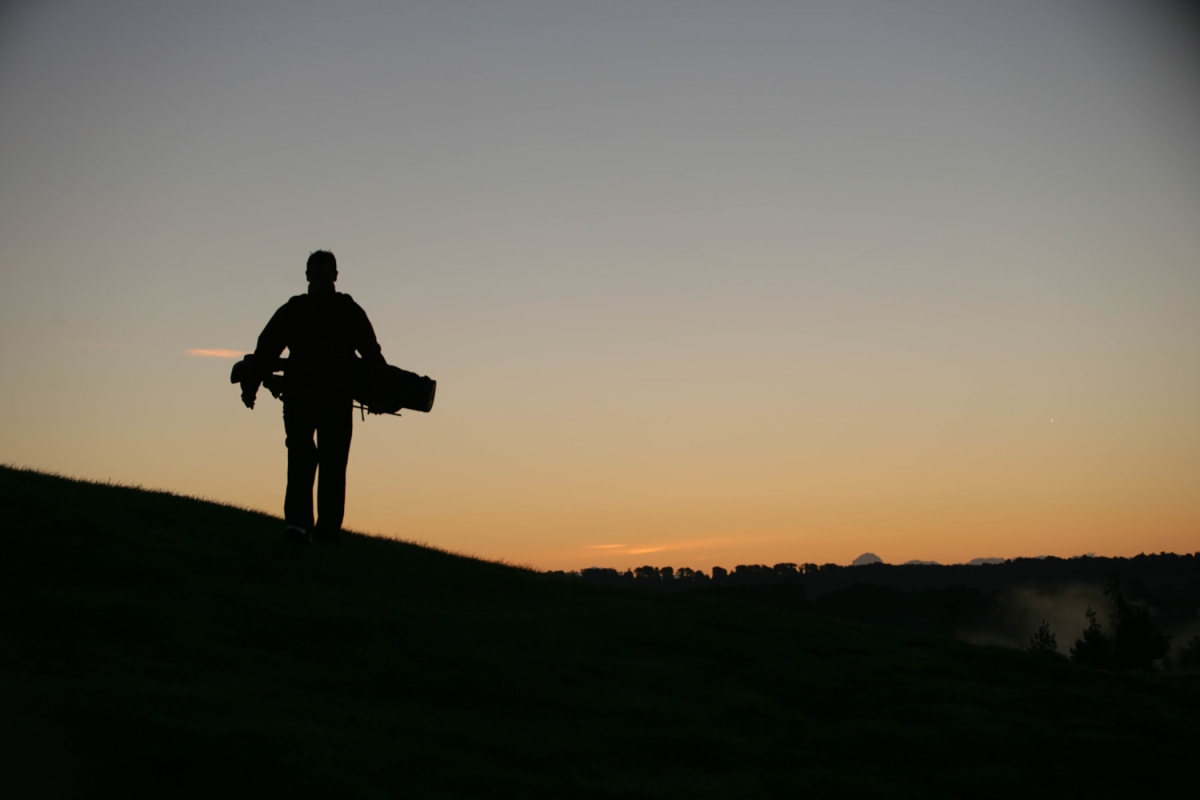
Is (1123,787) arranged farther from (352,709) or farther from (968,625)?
(968,625)

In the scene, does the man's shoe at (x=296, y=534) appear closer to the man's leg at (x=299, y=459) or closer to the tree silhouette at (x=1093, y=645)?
the man's leg at (x=299, y=459)

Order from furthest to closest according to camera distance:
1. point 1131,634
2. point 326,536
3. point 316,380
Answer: point 1131,634 < point 326,536 < point 316,380

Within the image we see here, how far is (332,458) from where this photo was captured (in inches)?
502

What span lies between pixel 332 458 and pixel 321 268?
2.32 metres

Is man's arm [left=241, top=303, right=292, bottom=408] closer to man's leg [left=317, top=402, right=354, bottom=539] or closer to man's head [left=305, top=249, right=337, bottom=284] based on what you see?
man's head [left=305, top=249, right=337, bottom=284]

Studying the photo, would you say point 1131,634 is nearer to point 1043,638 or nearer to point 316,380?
point 1043,638

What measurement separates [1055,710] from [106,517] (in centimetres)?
1016

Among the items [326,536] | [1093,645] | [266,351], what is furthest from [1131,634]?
[266,351]

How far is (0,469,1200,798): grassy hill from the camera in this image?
6.36m

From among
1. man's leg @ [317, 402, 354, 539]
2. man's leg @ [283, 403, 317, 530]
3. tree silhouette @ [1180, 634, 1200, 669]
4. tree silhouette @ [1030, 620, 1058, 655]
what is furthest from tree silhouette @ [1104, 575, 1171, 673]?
man's leg @ [283, 403, 317, 530]

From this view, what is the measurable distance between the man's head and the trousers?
4.93 feet

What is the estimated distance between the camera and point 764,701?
9.46 m

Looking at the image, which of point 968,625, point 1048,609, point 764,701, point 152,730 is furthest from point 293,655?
point 968,625

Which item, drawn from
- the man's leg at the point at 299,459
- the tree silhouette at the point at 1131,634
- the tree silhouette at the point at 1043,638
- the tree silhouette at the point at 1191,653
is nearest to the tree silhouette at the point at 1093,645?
the tree silhouette at the point at 1131,634
